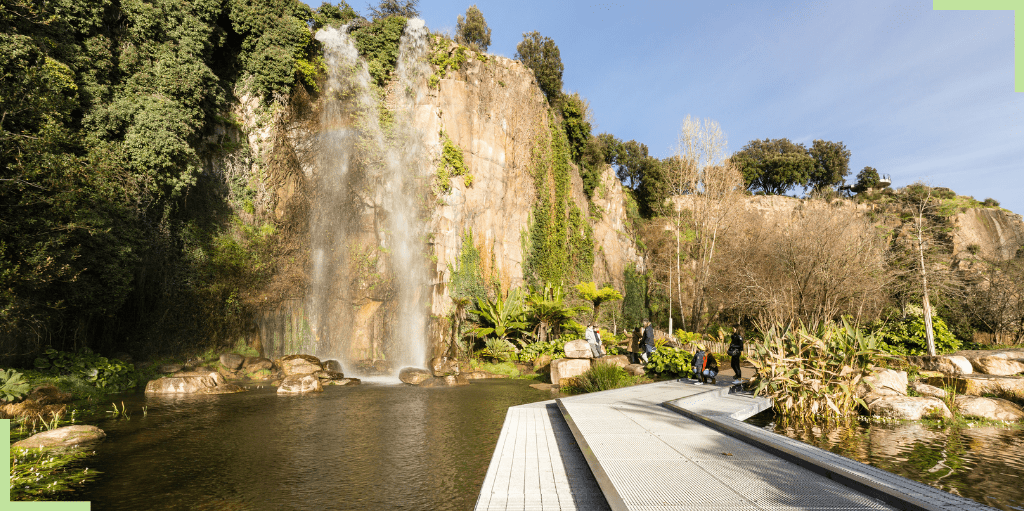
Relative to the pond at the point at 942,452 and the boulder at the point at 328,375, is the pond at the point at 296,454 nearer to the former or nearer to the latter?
the boulder at the point at 328,375

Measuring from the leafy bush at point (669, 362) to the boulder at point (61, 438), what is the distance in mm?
11595

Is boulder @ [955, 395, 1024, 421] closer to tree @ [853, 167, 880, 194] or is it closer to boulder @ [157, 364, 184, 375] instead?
boulder @ [157, 364, 184, 375]

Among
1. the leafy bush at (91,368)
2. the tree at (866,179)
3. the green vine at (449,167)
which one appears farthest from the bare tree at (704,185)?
the tree at (866,179)

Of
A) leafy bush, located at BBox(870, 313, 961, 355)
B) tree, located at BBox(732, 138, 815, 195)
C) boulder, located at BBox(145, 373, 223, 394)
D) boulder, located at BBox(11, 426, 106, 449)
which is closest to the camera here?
boulder, located at BBox(11, 426, 106, 449)

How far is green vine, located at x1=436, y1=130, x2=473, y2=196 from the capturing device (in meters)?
20.8

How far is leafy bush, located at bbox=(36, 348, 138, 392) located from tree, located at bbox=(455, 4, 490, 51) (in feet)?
87.8

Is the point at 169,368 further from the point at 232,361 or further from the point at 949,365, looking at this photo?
the point at 949,365

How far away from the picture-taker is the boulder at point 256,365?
599 inches

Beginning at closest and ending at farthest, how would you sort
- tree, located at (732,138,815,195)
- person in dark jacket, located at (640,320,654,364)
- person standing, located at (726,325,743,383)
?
person standing, located at (726,325,743,383)
person in dark jacket, located at (640,320,654,364)
tree, located at (732,138,815,195)

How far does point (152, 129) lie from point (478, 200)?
12075 millimetres

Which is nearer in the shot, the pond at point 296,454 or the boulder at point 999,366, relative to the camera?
the pond at point 296,454

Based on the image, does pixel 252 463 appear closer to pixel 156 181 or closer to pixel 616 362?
pixel 616 362

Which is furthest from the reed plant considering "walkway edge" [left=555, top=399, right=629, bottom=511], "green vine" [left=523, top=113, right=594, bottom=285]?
"green vine" [left=523, top=113, right=594, bottom=285]

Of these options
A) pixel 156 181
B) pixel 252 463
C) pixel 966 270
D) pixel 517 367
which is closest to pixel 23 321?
pixel 156 181
